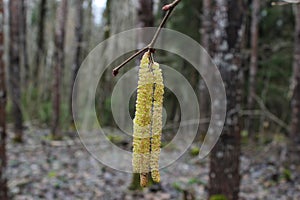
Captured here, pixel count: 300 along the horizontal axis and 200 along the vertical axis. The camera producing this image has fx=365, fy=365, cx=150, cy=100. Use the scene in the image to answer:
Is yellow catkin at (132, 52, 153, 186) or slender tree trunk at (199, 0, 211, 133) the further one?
slender tree trunk at (199, 0, 211, 133)

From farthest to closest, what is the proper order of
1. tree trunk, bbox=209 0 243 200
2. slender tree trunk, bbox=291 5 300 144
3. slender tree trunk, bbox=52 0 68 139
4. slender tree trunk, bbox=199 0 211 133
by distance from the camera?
slender tree trunk, bbox=199 0 211 133 → slender tree trunk, bbox=52 0 68 139 → slender tree trunk, bbox=291 5 300 144 → tree trunk, bbox=209 0 243 200

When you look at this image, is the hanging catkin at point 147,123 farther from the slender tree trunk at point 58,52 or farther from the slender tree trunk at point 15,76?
the slender tree trunk at point 15,76

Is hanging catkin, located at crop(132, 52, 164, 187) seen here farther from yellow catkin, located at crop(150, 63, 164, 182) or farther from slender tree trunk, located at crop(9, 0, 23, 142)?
slender tree trunk, located at crop(9, 0, 23, 142)

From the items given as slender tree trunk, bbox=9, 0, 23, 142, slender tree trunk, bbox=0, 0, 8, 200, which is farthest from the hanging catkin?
slender tree trunk, bbox=9, 0, 23, 142

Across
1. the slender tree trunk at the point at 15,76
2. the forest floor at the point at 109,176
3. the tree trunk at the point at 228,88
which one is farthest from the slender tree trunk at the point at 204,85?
the tree trunk at the point at 228,88

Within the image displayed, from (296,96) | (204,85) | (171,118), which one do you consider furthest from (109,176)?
(171,118)

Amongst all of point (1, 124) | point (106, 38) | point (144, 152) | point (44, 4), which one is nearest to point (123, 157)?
point (1, 124)

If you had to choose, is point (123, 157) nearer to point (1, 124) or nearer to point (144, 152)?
point (1, 124)
